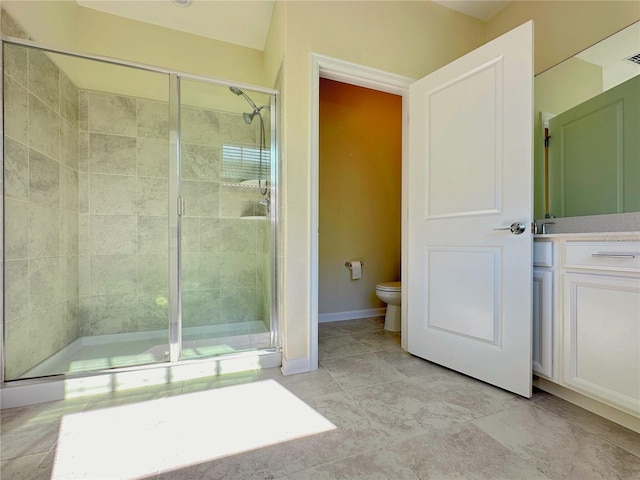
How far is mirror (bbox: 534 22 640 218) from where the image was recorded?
1.44 metres

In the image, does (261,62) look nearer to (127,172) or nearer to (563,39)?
(127,172)

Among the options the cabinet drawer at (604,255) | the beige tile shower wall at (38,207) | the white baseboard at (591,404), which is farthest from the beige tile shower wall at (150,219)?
the cabinet drawer at (604,255)

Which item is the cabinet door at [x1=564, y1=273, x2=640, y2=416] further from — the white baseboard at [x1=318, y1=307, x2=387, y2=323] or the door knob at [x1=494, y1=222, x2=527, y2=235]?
the white baseboard at [x1=318, y1=307, x2=387, y2=323]

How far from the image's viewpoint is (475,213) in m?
1.61

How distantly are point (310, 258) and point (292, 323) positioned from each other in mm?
437

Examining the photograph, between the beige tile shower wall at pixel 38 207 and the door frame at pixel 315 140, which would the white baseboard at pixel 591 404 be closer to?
the door frame at pixel 315 140

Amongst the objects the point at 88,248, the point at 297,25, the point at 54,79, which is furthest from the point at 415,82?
the point at 88,248

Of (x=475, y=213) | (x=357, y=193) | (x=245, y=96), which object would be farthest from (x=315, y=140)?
(x=357, y=193)

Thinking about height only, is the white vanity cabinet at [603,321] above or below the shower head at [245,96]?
below

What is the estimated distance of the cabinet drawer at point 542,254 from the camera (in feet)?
4.62

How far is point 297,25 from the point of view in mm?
1686

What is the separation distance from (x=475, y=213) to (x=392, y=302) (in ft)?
3.96

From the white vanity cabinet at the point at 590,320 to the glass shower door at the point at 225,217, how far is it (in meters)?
1.69

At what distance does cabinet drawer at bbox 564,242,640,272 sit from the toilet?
1323 mm
